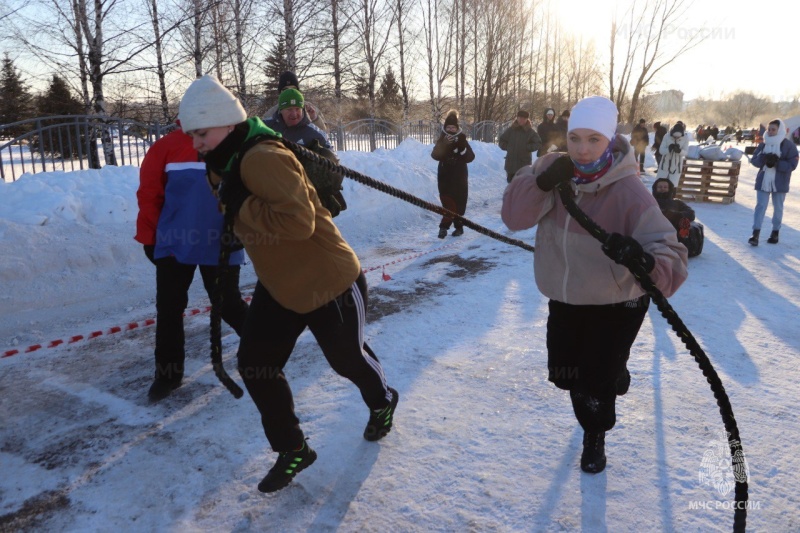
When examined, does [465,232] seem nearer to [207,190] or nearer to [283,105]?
[283,105]

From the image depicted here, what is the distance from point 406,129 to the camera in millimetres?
19141

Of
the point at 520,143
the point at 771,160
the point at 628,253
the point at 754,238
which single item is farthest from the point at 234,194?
the point at 520,143

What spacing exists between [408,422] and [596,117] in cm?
190

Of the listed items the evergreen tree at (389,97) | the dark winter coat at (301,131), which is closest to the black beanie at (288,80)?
the dark winter coat at (301,131)

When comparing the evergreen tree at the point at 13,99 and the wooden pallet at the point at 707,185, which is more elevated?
the evergreen tree at the point at 13,99

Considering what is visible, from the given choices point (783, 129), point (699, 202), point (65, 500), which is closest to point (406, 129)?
point (699, 202)

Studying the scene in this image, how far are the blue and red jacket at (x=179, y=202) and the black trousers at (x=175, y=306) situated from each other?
0.17 metres

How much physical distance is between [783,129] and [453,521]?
8.04 m

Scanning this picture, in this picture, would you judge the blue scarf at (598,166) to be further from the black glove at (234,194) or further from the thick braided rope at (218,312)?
the thick braided rope at (218,312)

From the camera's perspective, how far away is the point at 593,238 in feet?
7.79

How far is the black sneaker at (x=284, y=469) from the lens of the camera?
253 cm

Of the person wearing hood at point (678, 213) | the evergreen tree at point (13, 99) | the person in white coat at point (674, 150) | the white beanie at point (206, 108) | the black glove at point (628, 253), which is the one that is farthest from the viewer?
the evergreen tree at point (13, 99)

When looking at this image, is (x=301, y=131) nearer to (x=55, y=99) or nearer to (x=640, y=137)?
(x=640, y=137)

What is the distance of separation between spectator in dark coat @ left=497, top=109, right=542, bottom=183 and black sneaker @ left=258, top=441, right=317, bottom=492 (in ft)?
29.3
